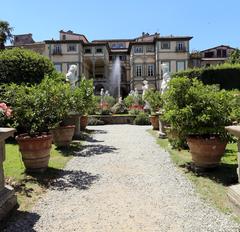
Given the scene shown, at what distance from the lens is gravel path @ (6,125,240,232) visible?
4598mm

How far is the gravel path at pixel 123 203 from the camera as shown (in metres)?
4.60

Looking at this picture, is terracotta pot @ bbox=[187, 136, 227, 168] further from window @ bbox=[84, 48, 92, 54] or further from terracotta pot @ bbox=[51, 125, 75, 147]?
window @ bbox=[84, 48, 92, 54]

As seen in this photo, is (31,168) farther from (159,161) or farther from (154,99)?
(154,99)

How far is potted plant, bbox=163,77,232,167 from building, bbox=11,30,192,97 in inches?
1880

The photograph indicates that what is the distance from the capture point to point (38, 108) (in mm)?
7992

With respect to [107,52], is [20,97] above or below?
below

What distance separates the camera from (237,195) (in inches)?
193

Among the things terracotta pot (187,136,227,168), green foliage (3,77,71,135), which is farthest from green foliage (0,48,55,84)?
terracotta pot (187,136,227,168)

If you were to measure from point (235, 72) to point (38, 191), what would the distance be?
1314 inches

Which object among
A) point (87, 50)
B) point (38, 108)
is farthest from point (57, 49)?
point (38, 108)

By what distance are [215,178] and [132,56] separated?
51.9 meters

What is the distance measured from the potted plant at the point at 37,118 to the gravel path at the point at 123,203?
0.68 meters

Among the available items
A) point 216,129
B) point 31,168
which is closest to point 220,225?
point 216,129

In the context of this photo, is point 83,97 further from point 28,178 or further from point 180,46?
point 180,46
